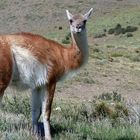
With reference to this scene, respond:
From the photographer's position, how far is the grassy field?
29.5 feet

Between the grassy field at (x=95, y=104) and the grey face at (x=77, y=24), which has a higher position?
the grey face at (x=77, y=24)

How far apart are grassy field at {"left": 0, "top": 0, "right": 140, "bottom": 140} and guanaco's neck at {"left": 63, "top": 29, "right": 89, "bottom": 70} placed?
104cm

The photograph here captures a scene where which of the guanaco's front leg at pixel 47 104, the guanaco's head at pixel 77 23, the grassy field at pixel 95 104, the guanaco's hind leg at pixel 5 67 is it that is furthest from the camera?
the grassy field at pixel 95 104

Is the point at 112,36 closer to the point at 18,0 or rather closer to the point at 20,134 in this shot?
the point at 18,0

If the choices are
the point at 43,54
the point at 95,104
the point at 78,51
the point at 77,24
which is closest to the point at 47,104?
the point at 43,54

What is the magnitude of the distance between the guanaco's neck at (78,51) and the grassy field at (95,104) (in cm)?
104

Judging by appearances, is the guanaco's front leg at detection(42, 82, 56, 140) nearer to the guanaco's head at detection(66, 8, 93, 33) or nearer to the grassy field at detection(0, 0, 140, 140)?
the grassy field at detection(0, 0, 140, 140)

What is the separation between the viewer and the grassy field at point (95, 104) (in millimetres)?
8984

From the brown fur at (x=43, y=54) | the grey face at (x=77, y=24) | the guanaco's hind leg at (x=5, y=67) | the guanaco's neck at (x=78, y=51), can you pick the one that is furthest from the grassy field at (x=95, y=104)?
the grey face at (x=77, y=24)

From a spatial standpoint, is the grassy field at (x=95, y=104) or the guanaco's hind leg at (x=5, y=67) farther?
the grassy field at (x=95, y=104)

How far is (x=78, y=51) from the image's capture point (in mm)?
9102

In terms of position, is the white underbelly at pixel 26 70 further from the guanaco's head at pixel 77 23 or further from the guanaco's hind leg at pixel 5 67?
the guanaco's head at pixel 77 23

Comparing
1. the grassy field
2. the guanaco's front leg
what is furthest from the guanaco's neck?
the grassy field

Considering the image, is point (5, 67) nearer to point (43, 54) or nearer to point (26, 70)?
point (26, 70)
